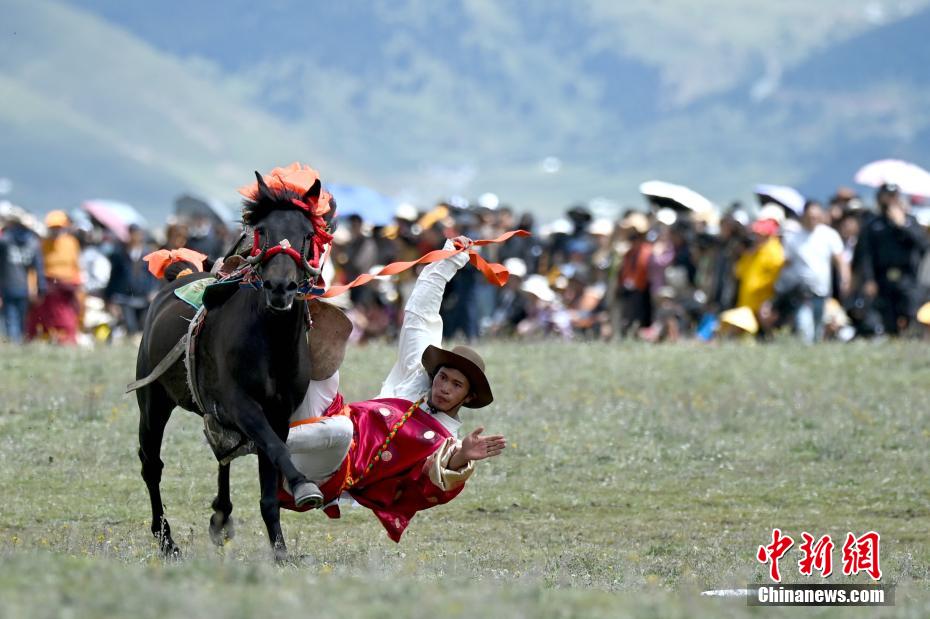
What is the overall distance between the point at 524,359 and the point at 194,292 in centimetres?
862

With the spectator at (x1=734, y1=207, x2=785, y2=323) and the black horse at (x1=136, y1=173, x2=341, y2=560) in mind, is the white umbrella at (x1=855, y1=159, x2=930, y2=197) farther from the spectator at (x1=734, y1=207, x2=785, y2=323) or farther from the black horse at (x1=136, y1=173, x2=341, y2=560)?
the black horse at (x1=136, y1=173, x2=341, y2=560)

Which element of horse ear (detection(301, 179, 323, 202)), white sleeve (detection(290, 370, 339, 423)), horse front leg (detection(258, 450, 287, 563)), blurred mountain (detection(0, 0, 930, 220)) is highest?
blurred mountain (detection(0, 0, 930, 220))

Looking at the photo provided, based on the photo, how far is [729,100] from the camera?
465 feet

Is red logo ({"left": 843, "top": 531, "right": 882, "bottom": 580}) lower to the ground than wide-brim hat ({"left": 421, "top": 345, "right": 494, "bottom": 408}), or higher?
lower

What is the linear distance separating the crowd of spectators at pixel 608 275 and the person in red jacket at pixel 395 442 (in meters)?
9.92

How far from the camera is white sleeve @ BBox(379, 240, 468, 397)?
10.5 metres

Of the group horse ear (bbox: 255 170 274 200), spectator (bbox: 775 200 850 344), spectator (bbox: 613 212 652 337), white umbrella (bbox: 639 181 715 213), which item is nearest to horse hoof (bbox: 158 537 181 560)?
horse ear (bbox: 255 170 274 200)

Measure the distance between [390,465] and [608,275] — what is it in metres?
12.5

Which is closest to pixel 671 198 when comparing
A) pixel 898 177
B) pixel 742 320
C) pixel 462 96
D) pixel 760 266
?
pixel 898 177

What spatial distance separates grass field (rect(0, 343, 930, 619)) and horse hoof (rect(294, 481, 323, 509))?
337 millimetres

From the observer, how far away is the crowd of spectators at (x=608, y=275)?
1983cm

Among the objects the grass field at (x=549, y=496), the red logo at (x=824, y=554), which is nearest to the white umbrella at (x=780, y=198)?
the grass field at (x=549, y=496)

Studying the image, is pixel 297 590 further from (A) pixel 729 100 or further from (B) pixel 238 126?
(A) pixel 729 100

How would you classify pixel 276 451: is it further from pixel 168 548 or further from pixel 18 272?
pixel 18 272
